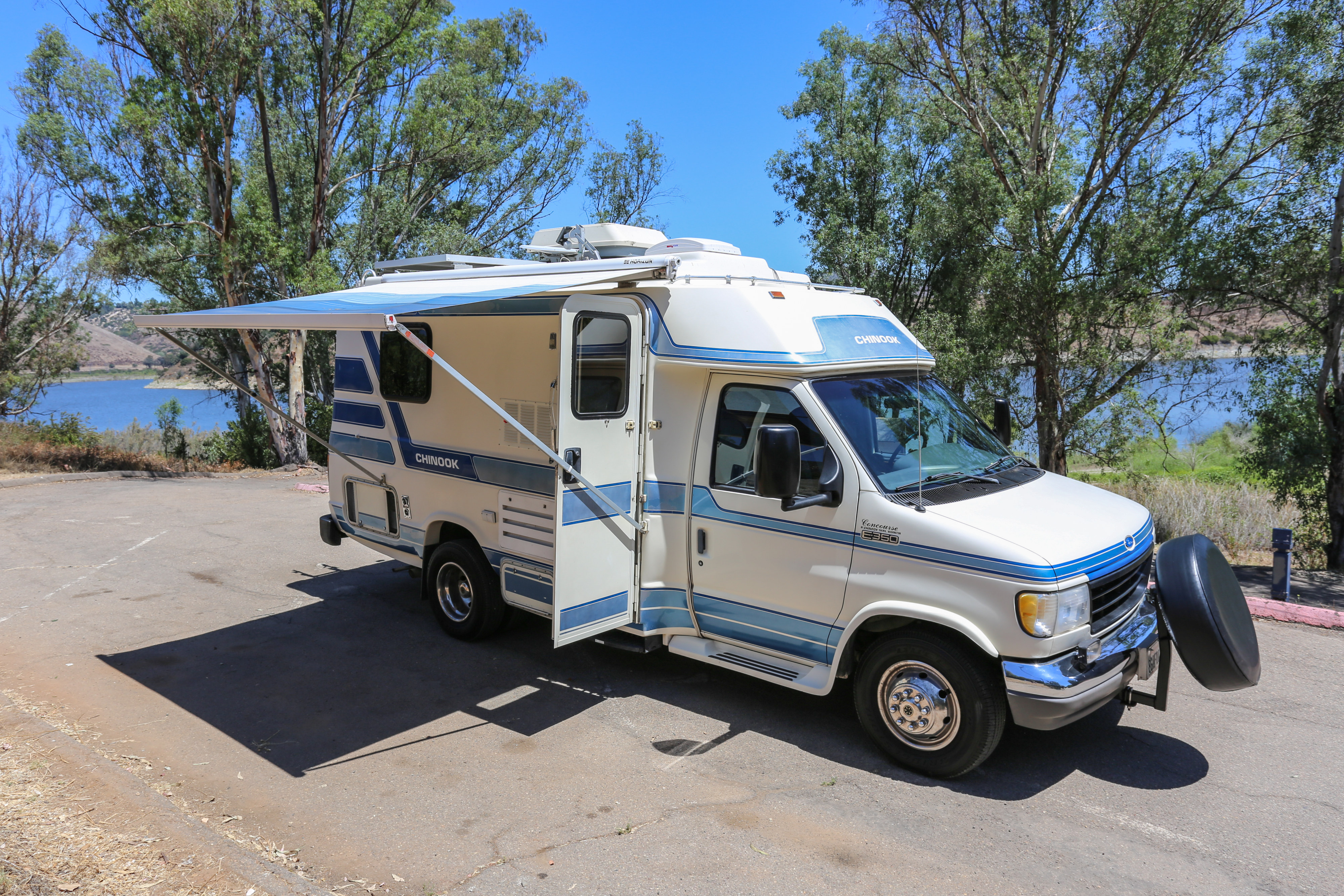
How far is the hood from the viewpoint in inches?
178

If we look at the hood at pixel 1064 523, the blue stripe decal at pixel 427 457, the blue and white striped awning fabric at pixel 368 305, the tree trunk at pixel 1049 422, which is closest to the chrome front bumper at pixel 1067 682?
the hood at pixel 1064 523

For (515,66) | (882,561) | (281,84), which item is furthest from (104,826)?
(515,66)

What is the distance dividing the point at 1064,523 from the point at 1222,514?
1085cm

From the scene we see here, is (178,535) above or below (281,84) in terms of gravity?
below

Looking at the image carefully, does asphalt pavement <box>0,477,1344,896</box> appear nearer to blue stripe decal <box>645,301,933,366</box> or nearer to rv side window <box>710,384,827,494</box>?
rv side window <box>710,384,827,494</box>

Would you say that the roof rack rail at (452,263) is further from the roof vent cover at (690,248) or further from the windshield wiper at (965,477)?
the windshield wiper at (965,477)

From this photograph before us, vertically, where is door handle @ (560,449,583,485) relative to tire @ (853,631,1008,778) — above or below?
above

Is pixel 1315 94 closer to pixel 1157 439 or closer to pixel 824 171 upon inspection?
pixel 1157 439

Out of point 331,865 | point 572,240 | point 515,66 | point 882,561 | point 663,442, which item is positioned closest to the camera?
point 331,865

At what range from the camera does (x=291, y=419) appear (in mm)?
7598

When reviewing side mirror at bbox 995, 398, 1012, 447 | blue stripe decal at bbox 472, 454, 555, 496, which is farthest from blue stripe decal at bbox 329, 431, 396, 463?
side mirror at bbox 995, 398, 1012, 447

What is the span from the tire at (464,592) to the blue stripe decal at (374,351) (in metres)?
1.65

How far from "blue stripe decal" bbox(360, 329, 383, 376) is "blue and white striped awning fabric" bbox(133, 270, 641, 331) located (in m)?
0.61

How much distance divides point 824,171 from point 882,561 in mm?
15836
